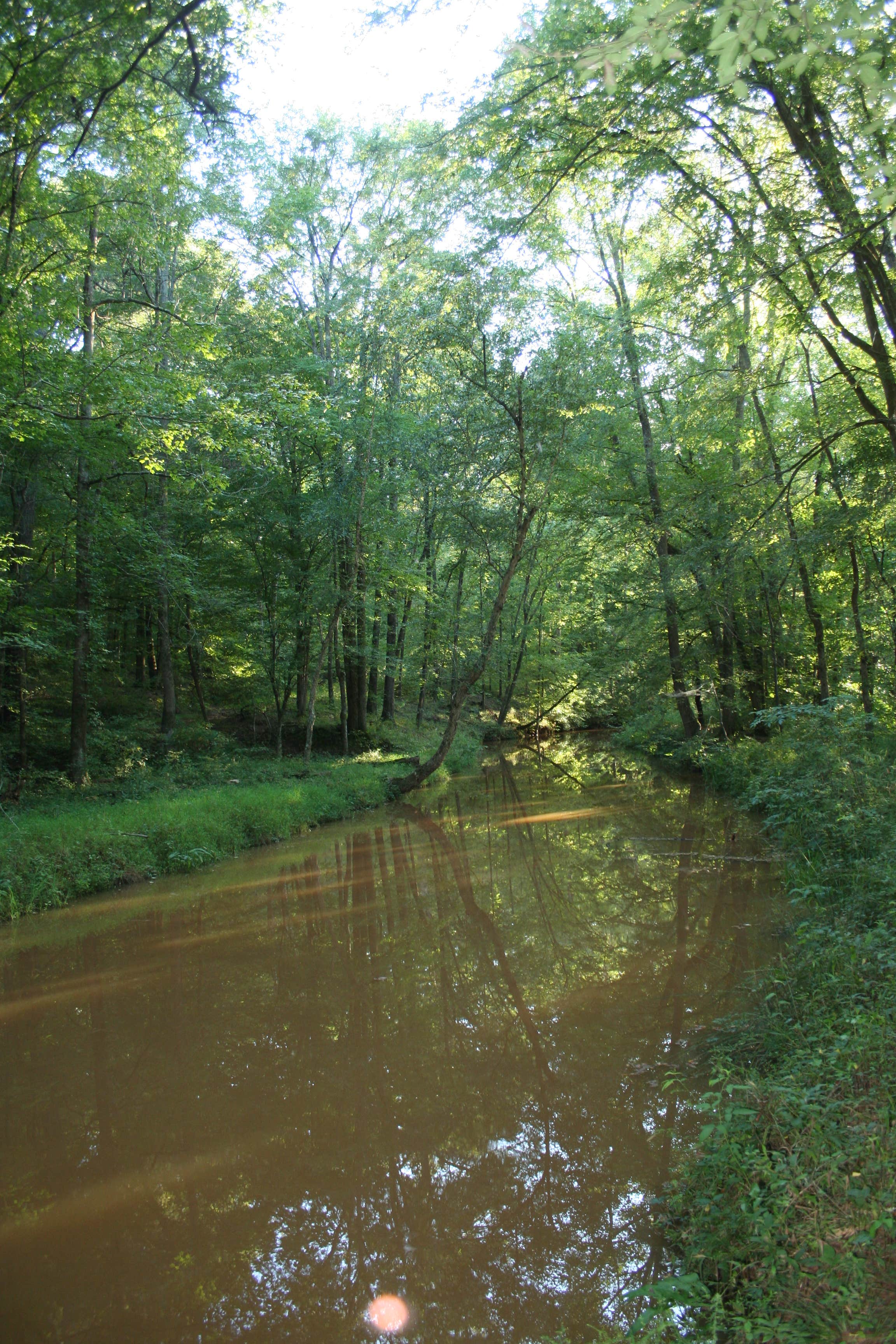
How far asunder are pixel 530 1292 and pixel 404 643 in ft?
72.5

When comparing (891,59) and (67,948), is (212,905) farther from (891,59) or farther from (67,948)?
(891,59)

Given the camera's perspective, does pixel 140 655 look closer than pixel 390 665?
Yes

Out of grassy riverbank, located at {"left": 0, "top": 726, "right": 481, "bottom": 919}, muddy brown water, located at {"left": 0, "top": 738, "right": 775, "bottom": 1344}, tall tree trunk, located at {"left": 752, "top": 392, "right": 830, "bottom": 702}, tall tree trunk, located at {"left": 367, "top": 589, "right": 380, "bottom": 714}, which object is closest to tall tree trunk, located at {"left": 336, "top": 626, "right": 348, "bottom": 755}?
grassy riverbank, located at {"left": 0, "top": 726, "right": 481, "bottom": 919}

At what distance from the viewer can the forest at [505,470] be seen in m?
3.21

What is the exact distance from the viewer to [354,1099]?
4.44 meters

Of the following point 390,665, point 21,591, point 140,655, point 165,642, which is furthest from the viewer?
point 390,665

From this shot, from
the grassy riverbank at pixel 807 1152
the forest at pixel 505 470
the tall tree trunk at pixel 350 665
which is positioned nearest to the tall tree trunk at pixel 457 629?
the forest at pixel 505 470

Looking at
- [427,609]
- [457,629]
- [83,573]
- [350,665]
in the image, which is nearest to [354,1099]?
[83,573]

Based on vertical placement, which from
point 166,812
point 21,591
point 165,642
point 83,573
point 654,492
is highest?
point 654,492

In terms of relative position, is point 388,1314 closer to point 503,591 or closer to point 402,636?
point 503,591

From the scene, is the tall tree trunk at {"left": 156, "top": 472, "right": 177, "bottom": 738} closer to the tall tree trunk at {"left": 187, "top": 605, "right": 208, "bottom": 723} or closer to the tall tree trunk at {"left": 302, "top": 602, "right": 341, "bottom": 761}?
the tall tree trunk at {"left": 187, "top": 605, "right": 208, "bottom": 723}

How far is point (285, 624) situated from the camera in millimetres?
17703

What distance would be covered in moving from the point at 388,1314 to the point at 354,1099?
160 cm

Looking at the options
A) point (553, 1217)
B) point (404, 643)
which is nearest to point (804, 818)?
point (553, 1217)
